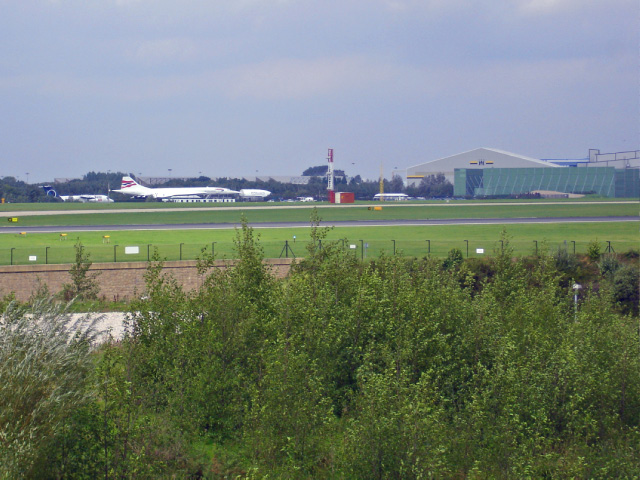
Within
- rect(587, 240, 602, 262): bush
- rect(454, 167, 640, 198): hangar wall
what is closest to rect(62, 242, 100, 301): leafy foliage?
rect(587, 240, 602, 262): bush

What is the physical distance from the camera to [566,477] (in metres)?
16.1

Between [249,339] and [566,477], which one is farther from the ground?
[249,339]

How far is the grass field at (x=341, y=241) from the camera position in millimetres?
49094

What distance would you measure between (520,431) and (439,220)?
2636 inches

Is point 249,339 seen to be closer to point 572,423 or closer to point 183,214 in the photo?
point 572,423

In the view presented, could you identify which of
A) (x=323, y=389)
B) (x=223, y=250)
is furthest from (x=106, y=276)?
(x=323, y=389)

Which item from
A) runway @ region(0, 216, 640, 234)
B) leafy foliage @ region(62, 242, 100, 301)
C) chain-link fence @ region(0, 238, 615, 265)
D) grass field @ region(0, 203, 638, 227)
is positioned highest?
grass field @ region(0, 203, 638, 227)

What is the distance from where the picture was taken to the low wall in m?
44.1

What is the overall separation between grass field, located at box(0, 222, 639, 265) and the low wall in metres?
1.62

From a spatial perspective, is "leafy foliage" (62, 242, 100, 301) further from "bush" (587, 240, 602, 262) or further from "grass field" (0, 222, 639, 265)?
"bush" (587, 240, 602, 262)

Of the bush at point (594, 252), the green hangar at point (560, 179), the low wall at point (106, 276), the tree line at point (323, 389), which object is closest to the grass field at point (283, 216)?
the low wall at point (106, 276)

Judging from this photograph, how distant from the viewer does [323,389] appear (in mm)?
18203

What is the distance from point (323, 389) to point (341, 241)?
33.4m

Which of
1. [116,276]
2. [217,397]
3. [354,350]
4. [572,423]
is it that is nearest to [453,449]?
[572,423]
